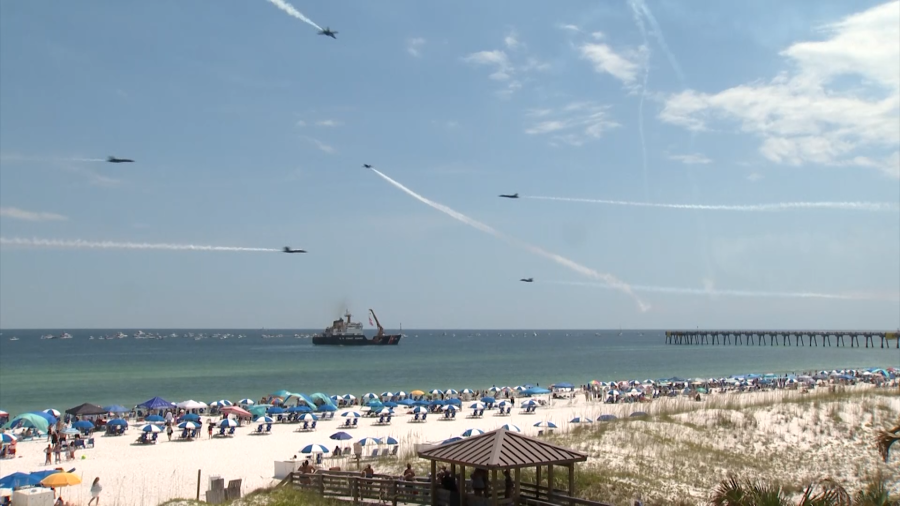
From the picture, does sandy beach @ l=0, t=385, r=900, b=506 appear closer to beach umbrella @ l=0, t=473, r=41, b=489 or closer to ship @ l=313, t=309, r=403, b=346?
beach umbrella @ l=0, t=473, r=41, b=489

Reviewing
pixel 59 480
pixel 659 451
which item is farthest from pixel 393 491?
pixel 59 480

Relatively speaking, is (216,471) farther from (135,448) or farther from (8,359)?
(8,359)

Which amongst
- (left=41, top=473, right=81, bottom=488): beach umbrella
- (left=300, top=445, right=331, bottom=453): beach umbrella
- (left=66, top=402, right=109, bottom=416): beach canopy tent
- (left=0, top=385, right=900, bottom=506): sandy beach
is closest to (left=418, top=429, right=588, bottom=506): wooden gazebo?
(left=0, top=385, right=900, bottom=506): sandy beach

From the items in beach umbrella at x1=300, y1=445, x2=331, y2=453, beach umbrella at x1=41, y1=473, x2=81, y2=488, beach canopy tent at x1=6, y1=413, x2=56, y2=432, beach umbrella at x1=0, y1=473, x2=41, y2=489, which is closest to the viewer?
beach umbrella at x1=0, y1=473, x2=41, y2=489

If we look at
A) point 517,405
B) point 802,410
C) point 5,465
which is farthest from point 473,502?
point 517,405

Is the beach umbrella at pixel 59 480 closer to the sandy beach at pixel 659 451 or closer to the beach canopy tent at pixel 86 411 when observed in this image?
the sandy beach at pixel 659 451

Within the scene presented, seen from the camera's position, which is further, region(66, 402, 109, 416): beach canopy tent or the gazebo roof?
region(66, 402, 109, 416): beach canopy tent

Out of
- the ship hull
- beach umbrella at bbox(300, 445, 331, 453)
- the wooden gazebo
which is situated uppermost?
the wooden gazebo
